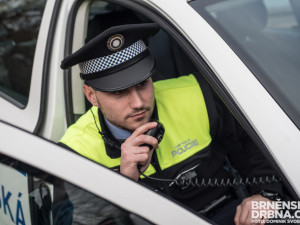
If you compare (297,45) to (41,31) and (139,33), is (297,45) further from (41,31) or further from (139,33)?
(41,31)

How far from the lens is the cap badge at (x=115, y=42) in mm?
1603

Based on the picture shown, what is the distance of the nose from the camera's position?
163 centimetres

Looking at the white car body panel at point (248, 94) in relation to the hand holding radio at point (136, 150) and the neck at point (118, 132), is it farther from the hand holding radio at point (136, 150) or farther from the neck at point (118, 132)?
the neck at point (118, 132)

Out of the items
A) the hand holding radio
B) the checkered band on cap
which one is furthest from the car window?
the checkered band on cap

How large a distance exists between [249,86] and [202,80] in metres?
0.66

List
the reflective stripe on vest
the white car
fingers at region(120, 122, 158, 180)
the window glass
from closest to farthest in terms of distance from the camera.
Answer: the white car < fingers at region(120, 122, 158, 180) < the reflective stripe on vest < the window glass

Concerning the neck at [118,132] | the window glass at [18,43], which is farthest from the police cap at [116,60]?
the window glass at [18,43]

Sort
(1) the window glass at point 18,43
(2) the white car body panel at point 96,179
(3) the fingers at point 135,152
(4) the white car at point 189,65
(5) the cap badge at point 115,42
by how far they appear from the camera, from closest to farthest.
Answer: (2) the white car body panel at point 96,179
(4) the white car at point 189,65
(3) the fingers at point 135,152
(5) the cap badge at point 115,42
(1) the window glass at point 18,43

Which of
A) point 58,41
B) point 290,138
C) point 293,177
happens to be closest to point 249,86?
point 290,138

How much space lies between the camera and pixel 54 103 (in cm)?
209

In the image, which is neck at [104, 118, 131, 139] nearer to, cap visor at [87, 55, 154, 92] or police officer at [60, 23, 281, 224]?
police officer at [60, 23, 281, 224]

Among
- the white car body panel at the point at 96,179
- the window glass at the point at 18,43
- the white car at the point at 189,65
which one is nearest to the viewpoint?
the white car body panel at the point at 96,179

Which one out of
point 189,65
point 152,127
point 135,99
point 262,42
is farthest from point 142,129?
point 189,65

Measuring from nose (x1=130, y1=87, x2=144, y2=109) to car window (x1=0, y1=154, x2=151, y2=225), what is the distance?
0.58 meters
